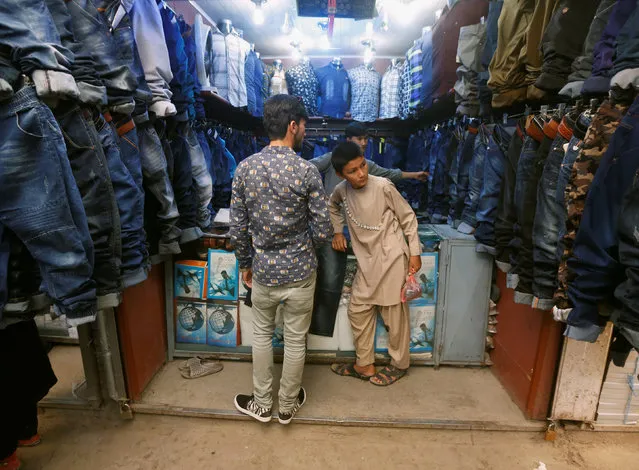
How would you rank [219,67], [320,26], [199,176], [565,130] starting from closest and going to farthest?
1. [565,130]
2. [199,176]
3. [219,67]
4. [320,26]

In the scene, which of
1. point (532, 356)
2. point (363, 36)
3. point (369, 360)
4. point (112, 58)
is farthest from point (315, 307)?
point (363, 36)

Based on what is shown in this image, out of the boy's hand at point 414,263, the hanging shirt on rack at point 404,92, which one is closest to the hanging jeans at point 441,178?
the hanging shirt on rack at point 404,92

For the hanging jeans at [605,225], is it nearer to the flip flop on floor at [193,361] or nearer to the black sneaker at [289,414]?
the black sneaker at [289,414]

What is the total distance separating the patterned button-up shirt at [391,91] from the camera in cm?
455

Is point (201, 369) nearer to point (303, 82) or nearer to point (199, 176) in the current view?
point (199, 176)

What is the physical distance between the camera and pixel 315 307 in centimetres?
250

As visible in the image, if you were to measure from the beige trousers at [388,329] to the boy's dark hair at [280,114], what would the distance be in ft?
4.22

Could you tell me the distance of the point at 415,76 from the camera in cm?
383

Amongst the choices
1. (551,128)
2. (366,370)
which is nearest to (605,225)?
(551,128)

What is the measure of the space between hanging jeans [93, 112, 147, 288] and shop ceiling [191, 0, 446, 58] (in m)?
2.13

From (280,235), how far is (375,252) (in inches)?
29.9

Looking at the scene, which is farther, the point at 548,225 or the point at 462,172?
the point at 462,172

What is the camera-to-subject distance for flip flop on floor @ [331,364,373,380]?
248 centimetres

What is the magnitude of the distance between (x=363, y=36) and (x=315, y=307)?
3.93 m
